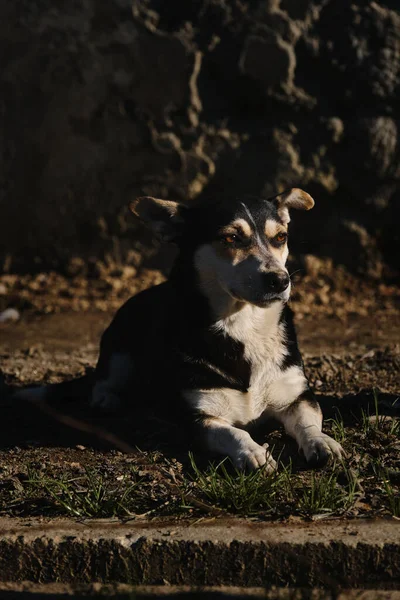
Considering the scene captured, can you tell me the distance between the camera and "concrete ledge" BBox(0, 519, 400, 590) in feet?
10.9

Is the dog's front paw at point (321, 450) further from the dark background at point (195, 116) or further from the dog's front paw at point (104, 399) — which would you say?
the dark background at point (195, 116)

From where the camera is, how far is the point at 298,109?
8.43 m

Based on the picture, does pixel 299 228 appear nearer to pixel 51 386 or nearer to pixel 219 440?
pixel 51 386

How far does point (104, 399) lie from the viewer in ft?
17.2

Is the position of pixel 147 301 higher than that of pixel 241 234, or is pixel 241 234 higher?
pixel 241 234

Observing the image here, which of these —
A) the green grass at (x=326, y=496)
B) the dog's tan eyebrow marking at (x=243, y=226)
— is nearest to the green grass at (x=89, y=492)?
the green grass at (x=326, y=496)

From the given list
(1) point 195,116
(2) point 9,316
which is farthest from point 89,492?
(1) point 195,116

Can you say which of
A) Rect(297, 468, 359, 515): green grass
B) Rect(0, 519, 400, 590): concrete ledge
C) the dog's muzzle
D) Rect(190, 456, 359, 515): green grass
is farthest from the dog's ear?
Rect(0, 519, 400, 590): concrete ledge

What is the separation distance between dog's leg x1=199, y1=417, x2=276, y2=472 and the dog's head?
0.58 meters

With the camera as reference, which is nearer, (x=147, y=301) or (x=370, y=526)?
(x=370, y=526)

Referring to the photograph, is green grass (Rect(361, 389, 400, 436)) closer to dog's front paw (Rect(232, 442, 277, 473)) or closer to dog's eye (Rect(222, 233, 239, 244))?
dog's front paw (Rect(232, 442, 277, 473))

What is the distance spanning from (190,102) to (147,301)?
3.56 m

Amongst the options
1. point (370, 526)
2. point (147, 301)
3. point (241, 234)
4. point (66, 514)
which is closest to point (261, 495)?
point (370, 526)

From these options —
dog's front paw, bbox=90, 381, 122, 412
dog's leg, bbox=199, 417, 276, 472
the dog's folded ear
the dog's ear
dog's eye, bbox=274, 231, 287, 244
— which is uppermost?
the dog's folded ear
